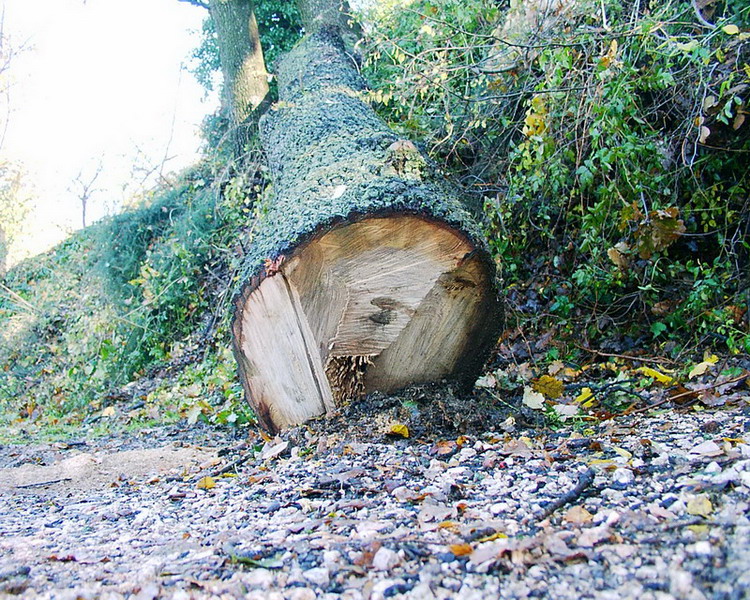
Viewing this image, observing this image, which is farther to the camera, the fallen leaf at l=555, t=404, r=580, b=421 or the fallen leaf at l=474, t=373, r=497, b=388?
the fallen leaf at l=474, t=373, r=497, b=388

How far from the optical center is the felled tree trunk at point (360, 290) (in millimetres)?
2676

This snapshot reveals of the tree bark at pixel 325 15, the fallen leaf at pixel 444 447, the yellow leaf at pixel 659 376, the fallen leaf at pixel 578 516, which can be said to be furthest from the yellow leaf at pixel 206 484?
the tree bark at pixel 325 15

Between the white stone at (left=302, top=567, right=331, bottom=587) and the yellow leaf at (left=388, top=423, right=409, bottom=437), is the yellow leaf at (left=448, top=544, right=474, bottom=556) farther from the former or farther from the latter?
the yellow leaf at (left=388, top=423, right=409, bottom=437)

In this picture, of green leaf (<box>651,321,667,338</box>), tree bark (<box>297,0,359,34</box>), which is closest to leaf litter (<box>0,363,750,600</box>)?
green leaf (<box>651,321,667,338</box>)

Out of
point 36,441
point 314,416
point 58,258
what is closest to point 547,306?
point 314,416

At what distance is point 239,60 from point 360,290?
5289 mm

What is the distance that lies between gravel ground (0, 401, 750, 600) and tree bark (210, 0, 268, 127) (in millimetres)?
5261

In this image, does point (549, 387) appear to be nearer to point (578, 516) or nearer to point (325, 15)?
point (578, 516)

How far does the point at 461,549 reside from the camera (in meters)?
1.39

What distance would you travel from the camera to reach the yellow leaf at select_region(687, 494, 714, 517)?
140 cm

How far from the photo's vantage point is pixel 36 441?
4.68 meters

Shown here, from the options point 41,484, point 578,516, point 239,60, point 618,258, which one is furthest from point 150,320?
point 578,516

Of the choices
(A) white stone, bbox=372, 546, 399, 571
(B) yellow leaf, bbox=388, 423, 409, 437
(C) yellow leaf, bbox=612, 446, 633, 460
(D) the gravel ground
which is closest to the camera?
(D) the gravel ground

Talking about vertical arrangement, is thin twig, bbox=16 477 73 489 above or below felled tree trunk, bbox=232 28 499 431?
below
